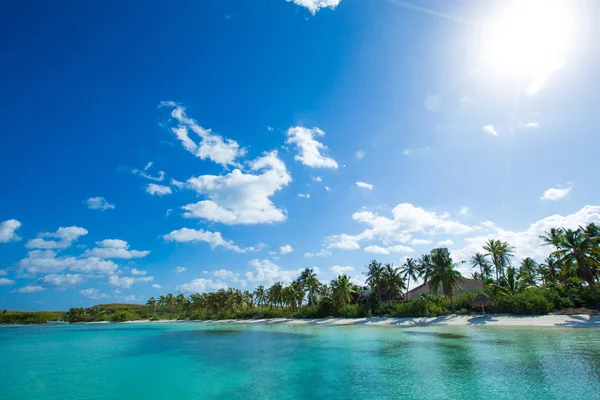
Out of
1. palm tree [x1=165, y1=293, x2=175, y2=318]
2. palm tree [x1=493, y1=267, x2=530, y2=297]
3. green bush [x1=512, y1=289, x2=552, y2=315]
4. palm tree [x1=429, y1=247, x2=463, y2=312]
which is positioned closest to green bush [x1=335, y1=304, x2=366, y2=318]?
palm tree [x1=429, y1=247, x2=463, y2=312]

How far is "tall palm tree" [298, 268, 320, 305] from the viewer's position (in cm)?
7606

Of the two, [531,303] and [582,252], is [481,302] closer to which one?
[531,303]

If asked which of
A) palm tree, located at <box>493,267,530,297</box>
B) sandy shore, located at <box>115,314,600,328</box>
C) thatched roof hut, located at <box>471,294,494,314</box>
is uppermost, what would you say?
palm tree, located at <box>493,267,530,297</box>

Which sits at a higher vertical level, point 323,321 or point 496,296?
point 496,296

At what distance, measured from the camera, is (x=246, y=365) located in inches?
973

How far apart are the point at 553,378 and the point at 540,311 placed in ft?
111

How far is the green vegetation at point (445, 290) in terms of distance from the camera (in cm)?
4247

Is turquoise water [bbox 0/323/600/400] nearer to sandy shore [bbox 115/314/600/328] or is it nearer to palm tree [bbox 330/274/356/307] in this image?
sandy shore [bbox 115/314/600/328]

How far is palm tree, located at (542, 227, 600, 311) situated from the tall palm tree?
48232mm

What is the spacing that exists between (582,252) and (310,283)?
2029 inches

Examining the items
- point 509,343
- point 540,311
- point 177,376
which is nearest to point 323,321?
point 540,311

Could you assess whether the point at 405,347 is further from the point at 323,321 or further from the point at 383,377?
the point at 323,321

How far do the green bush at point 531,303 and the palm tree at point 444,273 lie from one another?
8.47 metres

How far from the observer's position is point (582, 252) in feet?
134
